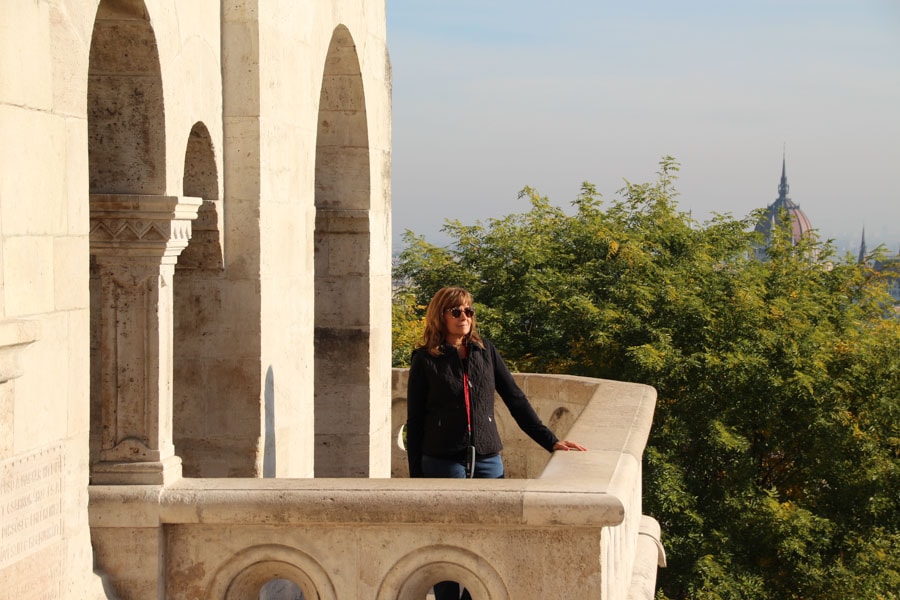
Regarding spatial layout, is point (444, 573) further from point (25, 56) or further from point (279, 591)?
point (279, 591)

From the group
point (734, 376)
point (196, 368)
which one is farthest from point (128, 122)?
point (734, 376)

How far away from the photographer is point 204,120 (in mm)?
6738

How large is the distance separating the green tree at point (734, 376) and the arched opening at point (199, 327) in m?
12.3

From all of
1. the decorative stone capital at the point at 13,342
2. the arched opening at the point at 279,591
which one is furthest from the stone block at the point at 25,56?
the arched opening at the point at 279,591

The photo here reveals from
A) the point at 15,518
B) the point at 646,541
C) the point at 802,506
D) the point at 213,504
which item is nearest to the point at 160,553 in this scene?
the point at 213,504

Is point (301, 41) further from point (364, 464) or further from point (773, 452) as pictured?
point (773, 452)

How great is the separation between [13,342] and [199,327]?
2.90 m

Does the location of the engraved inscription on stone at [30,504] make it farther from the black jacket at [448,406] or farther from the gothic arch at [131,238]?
the black jacket at [448,406]

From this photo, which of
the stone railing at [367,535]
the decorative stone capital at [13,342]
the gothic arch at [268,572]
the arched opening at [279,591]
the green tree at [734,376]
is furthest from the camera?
the green tree at [734,376]

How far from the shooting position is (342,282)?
32.6ft

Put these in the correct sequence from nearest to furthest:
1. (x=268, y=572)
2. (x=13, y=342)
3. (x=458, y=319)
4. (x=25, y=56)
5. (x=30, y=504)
→ 1. (x=13, y=342)
2. (x=25, y=56)
3. (x=30, y=504)
4. (x=268, y=572)
5. (x=458, y=319)

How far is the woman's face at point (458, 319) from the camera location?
618 centimetres

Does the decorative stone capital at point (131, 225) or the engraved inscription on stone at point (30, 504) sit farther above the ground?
the decorative stone capital at point (131, 225)

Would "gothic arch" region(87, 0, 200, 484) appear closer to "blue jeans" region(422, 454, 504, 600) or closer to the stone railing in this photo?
the stone railing
